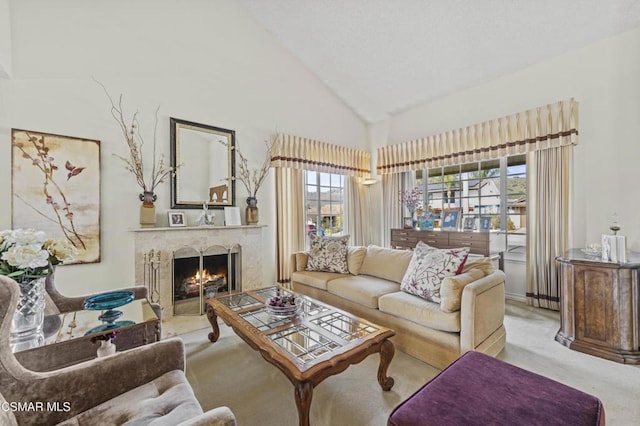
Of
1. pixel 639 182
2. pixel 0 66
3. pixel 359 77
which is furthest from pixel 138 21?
pixel 639 182

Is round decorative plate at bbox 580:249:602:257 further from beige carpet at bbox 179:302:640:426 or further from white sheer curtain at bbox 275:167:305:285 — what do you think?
white sheer curtain at bbox 275:167:305:285

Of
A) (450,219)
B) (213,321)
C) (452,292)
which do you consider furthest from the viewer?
(450,219)

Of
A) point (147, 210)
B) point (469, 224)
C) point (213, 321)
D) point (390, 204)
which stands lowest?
point (213, 321)

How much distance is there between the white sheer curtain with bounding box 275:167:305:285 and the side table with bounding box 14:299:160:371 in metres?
2.29

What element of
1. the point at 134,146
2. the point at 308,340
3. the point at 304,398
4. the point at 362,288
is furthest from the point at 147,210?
the point at 304,398

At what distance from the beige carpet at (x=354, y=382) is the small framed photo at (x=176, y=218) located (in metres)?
1.37

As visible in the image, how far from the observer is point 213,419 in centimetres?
93

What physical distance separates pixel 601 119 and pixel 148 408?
15.7 ft

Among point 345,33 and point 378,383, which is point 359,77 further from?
point 378,383

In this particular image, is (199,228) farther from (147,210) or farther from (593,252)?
(593,252)

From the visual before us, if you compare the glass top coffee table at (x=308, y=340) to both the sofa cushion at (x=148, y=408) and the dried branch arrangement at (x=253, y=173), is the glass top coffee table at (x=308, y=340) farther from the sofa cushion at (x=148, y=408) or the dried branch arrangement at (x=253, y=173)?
the dried branch arrangement at (x=253, y=173)

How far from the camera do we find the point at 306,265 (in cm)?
378

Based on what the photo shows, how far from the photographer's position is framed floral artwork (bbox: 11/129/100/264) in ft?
8.22

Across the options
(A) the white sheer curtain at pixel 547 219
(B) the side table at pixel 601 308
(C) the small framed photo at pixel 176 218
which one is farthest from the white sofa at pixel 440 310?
(C) the small framed photo at pixel 176 218
